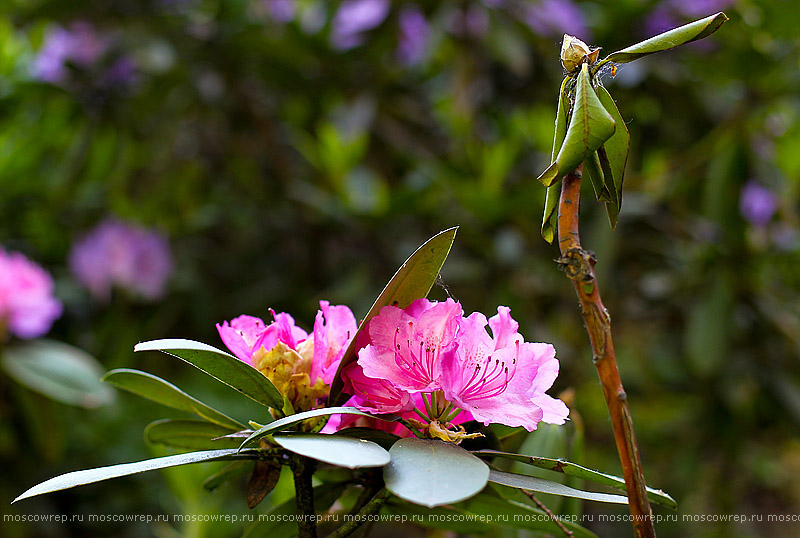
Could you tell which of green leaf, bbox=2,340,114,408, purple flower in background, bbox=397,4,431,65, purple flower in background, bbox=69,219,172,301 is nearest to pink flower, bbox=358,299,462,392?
green leaf, bbox=2,340,114,408

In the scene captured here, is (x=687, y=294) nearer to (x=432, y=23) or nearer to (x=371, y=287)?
(x=371, y=287)

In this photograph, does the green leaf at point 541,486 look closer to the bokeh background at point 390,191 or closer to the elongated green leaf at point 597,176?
the elongated green leaf at point 597,176

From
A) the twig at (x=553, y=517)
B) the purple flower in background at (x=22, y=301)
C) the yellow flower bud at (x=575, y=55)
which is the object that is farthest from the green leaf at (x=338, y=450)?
the purple flower in background at (x=22, y=301)

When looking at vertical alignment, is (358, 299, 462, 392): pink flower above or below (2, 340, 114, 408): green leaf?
above

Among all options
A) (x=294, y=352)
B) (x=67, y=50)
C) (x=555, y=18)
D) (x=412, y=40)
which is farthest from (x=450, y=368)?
(x=67, y=50)

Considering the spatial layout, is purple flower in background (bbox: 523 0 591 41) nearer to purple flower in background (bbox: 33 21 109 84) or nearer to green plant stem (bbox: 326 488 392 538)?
purple flower in background (bbox: 33 21 109 84)

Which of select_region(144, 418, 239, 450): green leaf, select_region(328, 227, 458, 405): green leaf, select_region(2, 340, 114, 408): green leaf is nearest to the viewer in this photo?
select_region(328, 227, 458, 405): green leaf

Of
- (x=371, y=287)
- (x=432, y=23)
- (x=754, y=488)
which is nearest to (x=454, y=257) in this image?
(x=371, y=287)
